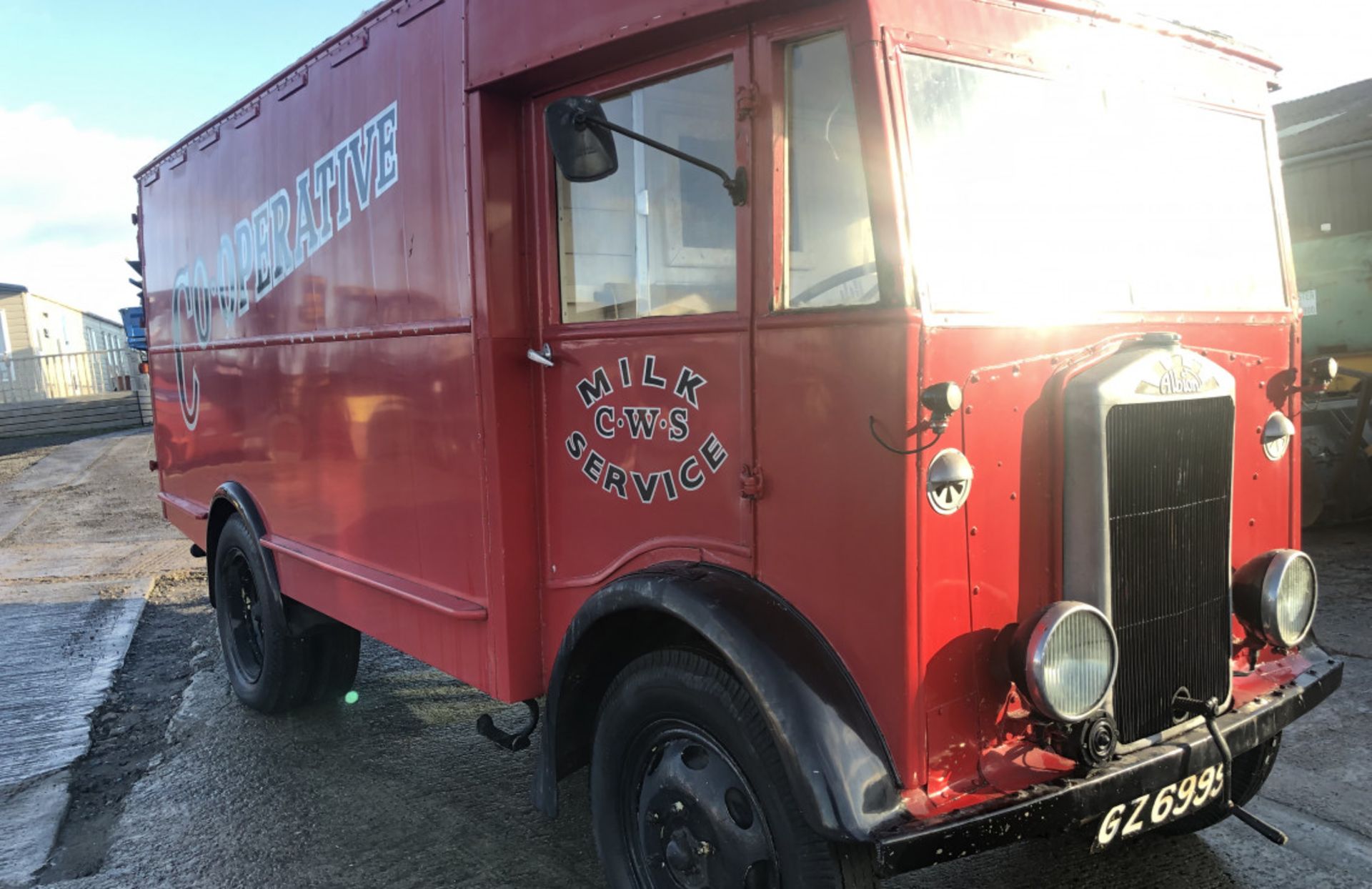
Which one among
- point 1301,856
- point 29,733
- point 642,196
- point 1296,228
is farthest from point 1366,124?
point 29,733

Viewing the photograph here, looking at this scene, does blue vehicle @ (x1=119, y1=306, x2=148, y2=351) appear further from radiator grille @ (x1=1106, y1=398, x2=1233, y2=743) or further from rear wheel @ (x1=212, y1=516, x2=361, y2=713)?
radiator grille @ (x1=1106, y1=398, x2=1233, y2=743)

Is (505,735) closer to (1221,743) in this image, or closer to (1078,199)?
(1221,743)

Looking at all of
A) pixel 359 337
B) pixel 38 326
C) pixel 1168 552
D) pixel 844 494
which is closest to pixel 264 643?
pixel 359 337

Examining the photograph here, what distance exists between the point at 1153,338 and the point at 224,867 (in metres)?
3.56

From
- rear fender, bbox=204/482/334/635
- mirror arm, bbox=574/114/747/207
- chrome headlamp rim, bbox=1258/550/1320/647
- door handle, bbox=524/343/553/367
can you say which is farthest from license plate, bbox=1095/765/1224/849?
rear fender, bbox=204/482/334/635

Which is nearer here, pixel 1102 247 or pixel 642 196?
pixel 1102 247

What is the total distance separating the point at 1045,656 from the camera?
7.53 ft

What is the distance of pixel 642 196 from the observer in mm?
2951

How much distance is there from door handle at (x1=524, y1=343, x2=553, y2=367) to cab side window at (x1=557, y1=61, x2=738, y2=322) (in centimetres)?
12

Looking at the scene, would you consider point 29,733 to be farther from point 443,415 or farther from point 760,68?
point 760,68

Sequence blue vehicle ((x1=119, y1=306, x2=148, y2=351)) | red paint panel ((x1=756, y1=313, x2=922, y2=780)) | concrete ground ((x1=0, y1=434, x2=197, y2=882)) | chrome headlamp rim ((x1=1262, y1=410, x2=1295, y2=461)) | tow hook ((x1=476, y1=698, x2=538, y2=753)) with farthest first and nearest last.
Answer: blue vehicle ((x1=119, y1=306, x2=148, y2=351))
concrete ground ((x1=0, y1=434, x2=197, y2=882))
tow hook ((x1=476, y1=698, x2=538, y2=753))
chrome headlamp rim ((x1=1262, y1=410, x2=1295, y2=461))
red paint panel ((x1=756, y1=313, x2=922, y2=780))

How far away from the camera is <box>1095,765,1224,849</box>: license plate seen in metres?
2.46

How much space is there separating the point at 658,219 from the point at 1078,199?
3.78 feet

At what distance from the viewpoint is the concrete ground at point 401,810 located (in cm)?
341
